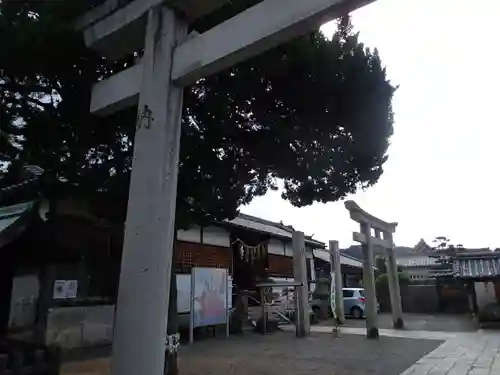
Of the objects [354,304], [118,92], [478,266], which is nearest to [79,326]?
[118,92]

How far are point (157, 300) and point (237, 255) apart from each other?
13.9m

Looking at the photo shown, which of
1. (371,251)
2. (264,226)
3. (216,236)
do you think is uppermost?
(264,226)

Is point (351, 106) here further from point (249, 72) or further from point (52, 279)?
point (52, 279)

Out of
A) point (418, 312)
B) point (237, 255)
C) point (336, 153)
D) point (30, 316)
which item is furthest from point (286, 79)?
point (418, 312)

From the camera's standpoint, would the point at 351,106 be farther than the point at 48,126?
Yes

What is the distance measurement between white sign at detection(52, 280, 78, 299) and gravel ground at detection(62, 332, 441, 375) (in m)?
2.21

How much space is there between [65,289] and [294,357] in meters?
5.76

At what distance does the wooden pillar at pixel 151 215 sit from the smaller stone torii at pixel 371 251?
10.4 metres

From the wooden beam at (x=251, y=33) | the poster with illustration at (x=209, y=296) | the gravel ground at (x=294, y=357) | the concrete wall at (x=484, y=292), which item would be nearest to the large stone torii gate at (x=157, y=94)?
the wooden beam at (x=251, y=33)

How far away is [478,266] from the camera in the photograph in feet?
58.0

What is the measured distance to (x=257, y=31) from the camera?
3562 millimetres

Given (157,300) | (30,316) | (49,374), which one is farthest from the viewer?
(30,316)

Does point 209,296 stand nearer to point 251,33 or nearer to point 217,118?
point 217,118

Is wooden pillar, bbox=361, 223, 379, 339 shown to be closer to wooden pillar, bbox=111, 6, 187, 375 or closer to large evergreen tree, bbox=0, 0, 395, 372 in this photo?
large evergreen tree, bbox=0, 0, 395, 372
